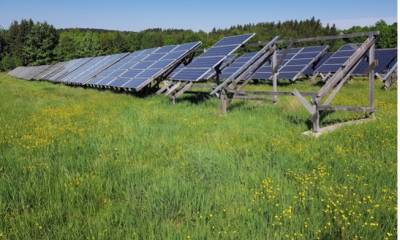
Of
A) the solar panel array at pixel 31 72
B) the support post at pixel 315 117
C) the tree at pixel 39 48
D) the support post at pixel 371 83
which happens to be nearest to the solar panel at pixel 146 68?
the support post at pixel 371 83

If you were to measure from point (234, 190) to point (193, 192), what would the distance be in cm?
57

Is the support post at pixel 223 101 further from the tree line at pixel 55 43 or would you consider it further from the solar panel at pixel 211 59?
the tree line at pixel 55 43

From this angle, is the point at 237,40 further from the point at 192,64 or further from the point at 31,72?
the point at 31,72

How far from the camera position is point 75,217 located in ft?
16.0

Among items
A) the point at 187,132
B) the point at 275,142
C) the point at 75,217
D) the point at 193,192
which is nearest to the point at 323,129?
the point at 275,142

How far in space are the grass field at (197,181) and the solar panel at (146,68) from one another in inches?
275

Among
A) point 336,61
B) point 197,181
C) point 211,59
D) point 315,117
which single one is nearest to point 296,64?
point 336,61

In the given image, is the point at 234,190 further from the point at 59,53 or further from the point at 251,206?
the point at 59,53

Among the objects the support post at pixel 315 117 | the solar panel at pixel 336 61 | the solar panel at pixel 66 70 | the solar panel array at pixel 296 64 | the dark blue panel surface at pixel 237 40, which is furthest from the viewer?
the solar panel at pixel 66 70

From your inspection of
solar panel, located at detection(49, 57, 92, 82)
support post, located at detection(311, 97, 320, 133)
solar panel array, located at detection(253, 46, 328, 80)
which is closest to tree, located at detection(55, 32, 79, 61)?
solar panel, located at detection(49, 57, 92, 82)

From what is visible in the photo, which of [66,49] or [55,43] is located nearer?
[66,49]

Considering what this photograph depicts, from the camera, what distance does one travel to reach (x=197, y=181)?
6.03 m

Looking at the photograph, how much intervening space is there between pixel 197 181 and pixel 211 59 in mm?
9832

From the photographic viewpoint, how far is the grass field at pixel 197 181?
4.52m
